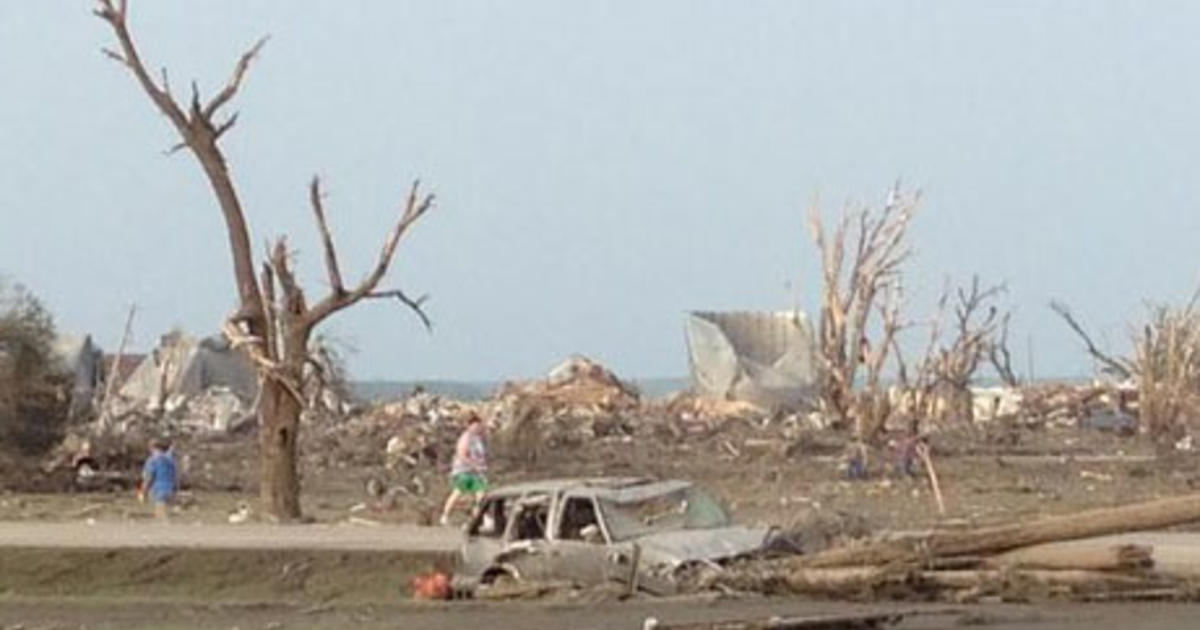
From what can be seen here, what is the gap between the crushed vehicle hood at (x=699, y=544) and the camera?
2394 centimetres

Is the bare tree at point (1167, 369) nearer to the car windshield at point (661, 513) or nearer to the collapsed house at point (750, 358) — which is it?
the collapsed house at point (750, 358)

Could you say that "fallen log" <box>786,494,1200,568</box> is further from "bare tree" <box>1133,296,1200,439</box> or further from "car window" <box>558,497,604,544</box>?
"bare tree" <box>1133,296,1200,439</box>

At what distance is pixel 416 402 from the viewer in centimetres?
8212

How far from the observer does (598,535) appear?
24.7 metres

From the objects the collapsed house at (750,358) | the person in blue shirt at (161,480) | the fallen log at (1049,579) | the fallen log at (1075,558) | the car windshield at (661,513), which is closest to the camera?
the fallen log at (1049,579)

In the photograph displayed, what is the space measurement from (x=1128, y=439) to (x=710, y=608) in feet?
150

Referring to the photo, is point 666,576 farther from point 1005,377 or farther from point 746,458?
point 1005,377

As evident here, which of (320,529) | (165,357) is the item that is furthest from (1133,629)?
(165,357)

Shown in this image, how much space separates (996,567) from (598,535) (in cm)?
416

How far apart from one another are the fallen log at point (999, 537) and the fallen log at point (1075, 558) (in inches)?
3.9

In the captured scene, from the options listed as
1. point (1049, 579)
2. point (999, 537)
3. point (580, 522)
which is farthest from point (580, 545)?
point (1049, 579)

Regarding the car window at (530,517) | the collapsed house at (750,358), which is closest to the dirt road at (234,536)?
the car window at (530,517)

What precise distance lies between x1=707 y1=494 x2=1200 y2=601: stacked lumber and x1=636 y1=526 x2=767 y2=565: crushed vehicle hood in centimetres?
35

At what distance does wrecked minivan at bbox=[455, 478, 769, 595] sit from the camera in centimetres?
2412
